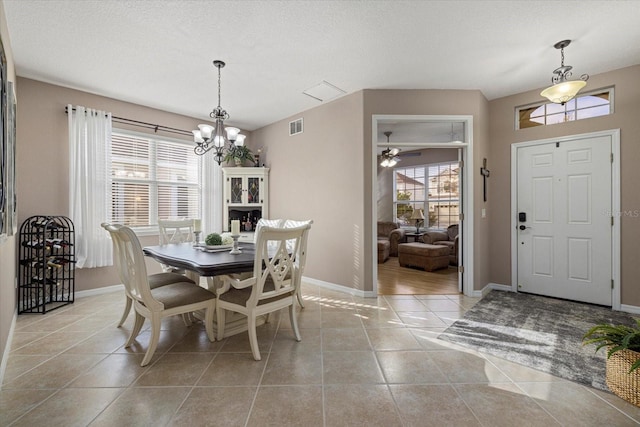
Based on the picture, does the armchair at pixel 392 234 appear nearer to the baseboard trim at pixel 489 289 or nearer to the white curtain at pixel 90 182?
the baseboard trim at pixel 489 289

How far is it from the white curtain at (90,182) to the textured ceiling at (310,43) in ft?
1.46

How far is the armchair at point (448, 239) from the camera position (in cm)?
557

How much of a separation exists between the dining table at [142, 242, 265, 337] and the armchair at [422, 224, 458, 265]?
4.18 metres

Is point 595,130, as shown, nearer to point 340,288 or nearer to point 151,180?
point 340,288

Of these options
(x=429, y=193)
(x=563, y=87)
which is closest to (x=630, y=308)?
(x=563, y=87)

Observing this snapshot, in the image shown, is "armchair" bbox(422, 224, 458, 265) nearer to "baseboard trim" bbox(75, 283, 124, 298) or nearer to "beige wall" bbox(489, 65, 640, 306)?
"beige wall" bbox(489, 65, 640, 306)

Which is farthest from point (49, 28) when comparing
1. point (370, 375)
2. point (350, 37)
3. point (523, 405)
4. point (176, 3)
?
point (523, 405)

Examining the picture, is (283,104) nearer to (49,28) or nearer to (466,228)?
(49,28)

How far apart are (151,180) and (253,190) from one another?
5.23ft

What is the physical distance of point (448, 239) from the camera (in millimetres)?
6066

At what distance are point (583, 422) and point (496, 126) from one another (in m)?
3.59

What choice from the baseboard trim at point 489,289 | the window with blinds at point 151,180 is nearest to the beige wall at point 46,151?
the window with blinds at point 151,180

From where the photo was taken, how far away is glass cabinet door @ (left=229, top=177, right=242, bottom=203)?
16.5 ft

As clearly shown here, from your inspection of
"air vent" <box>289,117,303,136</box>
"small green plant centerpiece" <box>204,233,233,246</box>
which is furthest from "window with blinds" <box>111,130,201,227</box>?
"small green plant centerpiece" <box>204,233,233,246</box>
